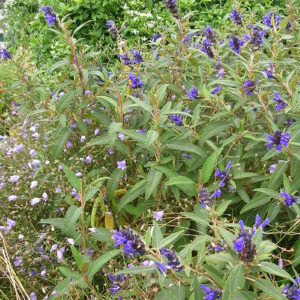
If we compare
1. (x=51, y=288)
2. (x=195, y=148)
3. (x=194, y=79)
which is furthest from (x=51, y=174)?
(x=194, y=79)

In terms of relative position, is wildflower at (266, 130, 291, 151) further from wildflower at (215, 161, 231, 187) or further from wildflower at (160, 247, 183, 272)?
wildflower at (160, 247, 183, 272)

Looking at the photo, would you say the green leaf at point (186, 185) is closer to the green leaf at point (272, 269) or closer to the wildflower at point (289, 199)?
the wildflower at point (289, 199)

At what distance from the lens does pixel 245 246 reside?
136 centimetres

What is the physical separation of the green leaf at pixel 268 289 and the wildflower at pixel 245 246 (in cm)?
14

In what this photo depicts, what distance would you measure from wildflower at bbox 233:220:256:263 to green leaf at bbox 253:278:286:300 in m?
0.14

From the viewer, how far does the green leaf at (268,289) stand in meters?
1.47

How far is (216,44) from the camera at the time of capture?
2787mm

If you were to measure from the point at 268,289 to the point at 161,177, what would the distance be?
2.99 ft

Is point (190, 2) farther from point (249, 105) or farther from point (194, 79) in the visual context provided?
point (249, 105)

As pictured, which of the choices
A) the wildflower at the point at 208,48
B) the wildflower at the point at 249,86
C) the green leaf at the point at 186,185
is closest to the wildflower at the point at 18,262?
the green leaf at the point at 186,185

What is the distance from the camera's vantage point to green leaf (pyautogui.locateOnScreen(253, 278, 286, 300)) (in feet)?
4.82

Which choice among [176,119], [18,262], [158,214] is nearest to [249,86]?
[176,119]

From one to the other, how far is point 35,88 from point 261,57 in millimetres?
1305

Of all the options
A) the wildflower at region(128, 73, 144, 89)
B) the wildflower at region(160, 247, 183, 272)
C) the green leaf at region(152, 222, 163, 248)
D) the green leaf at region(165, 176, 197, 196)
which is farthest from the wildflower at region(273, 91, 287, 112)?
the wildflower at region(160, 247, 183, 272)
